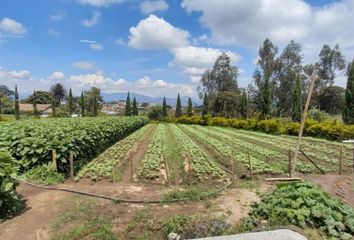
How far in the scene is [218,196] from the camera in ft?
23.6

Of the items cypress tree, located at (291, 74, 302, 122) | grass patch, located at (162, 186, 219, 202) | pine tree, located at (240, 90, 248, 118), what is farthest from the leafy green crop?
pine tree, located at (240, 90, 248, 118)

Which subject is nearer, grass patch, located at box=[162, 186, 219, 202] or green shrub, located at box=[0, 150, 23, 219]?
green shrub, located at box=[0, 150, 23, 219]

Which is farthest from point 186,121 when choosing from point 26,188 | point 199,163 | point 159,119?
point 26,188

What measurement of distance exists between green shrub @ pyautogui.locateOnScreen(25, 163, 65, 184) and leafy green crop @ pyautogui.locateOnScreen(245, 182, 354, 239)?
232 inches

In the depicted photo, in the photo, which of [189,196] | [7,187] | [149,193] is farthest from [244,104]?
[7,187]

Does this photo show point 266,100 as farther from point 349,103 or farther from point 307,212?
point 307,212

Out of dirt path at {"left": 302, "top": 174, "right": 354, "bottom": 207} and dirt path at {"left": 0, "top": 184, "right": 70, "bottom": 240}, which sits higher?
dirt path at {"left": 302, "top": 174, "right": 354, "bottom": 207}

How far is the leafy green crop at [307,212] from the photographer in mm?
5258

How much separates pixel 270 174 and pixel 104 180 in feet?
18.5

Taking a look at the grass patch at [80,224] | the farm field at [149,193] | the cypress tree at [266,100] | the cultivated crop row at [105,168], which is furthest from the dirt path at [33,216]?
the cypress tree at [266,100]

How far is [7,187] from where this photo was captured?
560 cm

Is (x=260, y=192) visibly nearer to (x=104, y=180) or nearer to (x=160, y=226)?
(x=160, y=226)

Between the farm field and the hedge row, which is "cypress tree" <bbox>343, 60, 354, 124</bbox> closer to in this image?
the hedge row

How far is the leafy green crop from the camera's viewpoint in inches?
207
